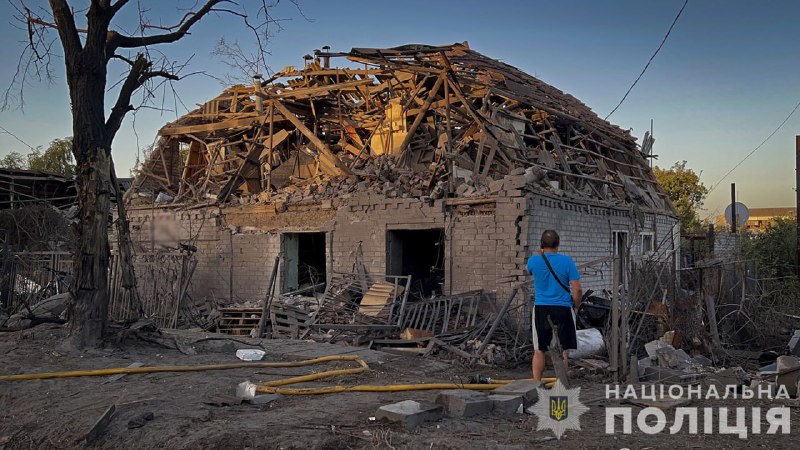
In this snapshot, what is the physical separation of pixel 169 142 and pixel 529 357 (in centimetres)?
1262

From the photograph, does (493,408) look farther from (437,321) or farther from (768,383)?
(437,321)

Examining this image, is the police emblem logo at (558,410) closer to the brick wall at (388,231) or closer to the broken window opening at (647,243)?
the brick wall at (388,231)

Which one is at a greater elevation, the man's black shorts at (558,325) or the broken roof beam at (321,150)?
the broken roof beam at (321,150)

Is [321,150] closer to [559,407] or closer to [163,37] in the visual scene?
[163,37]

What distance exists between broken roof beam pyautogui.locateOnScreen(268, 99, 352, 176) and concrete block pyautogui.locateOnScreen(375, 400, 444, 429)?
901 centimetres

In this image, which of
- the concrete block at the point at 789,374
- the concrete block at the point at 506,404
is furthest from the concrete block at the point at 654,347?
the concrete block at the point at 506,404

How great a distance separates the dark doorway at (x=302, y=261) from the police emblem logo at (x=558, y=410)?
25.8 ft

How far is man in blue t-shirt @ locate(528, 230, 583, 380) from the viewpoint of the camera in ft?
20.5

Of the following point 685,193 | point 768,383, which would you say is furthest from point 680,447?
point 685,193

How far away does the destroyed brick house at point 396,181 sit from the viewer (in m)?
11.6

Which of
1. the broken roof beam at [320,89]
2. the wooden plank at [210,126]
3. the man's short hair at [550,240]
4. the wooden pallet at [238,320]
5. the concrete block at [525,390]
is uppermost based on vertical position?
the broken roof beam at [320,89]

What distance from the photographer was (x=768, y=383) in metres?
6.54

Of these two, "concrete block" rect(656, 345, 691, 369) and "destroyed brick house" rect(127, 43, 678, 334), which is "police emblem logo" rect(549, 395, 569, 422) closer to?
"concrete block" rect(656, 345, 691, 369)

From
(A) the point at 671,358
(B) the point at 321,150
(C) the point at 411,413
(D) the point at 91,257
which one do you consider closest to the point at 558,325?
(C) the point at 411,413
